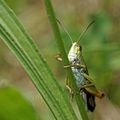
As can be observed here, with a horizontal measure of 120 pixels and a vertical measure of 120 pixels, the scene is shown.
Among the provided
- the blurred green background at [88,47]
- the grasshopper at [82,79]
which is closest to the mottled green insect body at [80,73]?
the grasshopper at [82,79]

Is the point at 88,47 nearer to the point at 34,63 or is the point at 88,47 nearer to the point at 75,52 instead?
the point at 75,52

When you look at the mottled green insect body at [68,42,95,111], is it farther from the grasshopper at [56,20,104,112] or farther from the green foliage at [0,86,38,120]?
the green foliage at [0,86,38,120]

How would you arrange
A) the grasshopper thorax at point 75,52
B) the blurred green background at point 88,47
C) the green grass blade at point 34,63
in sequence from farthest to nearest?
the blurred green background at point 88,47 → the grasshopper thorax at point 75,52 → the green grass blade at point 34,63

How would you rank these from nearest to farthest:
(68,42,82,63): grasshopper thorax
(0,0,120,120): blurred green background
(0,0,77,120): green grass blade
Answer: (0,0,77,120): green grass blade < (68,42,82,63): grasshopper thorax < (0,0,120,120): blurred green background

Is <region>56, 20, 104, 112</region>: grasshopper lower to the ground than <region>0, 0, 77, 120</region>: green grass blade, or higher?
higher

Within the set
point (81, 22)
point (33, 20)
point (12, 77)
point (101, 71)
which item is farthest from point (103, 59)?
point (33, 20)

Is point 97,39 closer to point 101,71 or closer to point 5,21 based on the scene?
point 101,71

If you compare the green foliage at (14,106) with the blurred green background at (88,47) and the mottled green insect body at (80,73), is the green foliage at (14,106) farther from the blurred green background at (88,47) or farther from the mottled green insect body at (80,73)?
the mottled green insect body at (80,73)

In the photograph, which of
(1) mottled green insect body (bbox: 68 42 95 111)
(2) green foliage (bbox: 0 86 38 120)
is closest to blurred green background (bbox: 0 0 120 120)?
(1) mottled green insect body (bbox: 68 42 95 111)
